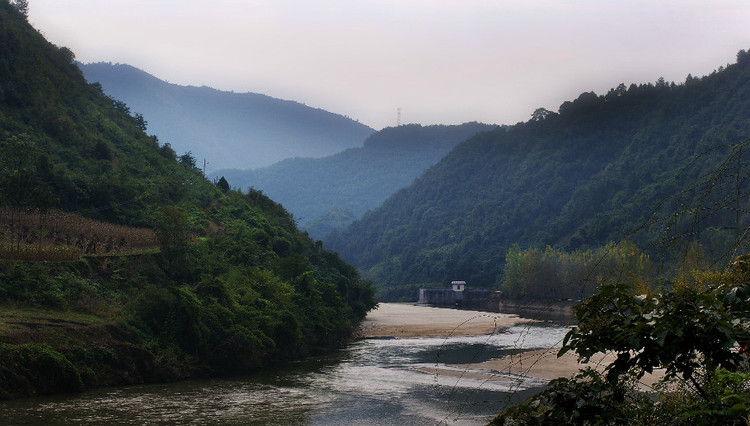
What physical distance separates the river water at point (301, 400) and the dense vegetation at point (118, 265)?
7.17ft

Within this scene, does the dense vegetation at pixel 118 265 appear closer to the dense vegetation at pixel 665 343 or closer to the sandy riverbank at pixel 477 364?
the sandy riverbank at pixel 477 364

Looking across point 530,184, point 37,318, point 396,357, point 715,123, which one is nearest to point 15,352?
point 37,318

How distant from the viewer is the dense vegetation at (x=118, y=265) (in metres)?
30.2

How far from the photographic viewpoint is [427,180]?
182000 millimetres

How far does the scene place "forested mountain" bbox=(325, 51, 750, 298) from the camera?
11456 centimetres

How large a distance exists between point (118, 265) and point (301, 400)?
17.2 m

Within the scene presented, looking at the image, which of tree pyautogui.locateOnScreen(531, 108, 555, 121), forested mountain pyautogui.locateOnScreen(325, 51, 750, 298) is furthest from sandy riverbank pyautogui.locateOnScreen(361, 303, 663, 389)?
tree pyautogui.locateOnScreen(531, 108, 555, 121)

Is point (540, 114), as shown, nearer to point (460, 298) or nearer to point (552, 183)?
point (552, 183)

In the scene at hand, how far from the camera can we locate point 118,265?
38688 millimetres

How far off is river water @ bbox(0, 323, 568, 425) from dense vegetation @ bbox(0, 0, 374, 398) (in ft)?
7.17

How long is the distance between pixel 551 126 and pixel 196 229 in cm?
13113

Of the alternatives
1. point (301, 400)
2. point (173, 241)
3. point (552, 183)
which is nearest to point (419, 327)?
point (173, 241)

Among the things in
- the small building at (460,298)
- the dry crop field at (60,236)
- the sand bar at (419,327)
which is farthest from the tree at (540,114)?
the dry crop field at (60,236)

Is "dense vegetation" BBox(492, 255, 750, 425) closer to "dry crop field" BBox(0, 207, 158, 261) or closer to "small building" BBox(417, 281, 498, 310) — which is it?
"dry crop field" BBox(0, 207, 158, 261)
